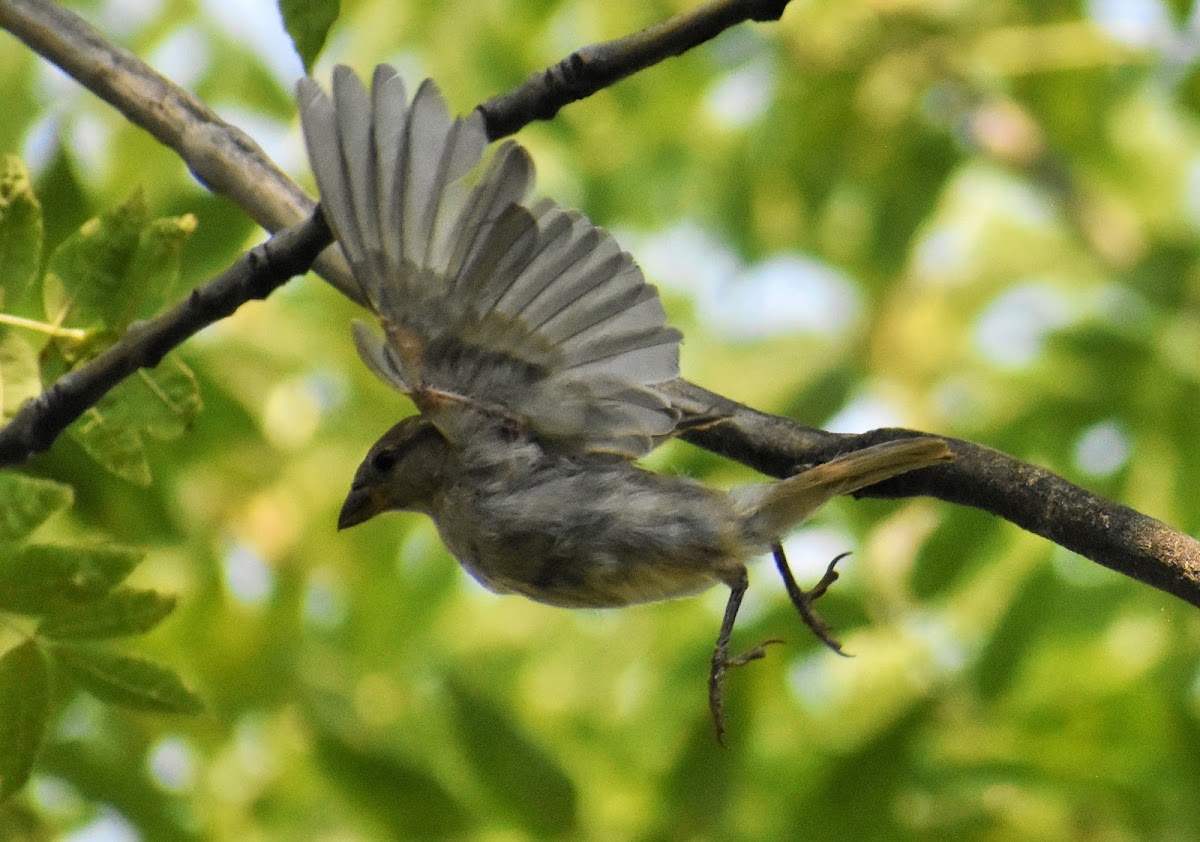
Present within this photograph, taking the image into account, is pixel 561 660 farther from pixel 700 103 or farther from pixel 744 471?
pixel 700 103

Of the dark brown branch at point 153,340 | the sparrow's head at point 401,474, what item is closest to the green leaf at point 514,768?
the sparrow's head at point 401,474

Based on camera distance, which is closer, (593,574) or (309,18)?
(309,18)

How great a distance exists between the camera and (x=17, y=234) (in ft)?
7.77

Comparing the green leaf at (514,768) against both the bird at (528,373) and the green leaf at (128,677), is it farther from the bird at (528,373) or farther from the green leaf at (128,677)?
the green leaf at (128,677)

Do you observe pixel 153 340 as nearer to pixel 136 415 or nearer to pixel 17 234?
pixel 136 415

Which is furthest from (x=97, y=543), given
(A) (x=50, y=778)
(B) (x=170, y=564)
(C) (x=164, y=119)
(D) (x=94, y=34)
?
(B) (x=170, y=564)

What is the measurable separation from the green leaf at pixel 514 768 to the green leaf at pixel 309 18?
59.5 inches

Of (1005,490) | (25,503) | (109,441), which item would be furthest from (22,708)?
(1005,490)

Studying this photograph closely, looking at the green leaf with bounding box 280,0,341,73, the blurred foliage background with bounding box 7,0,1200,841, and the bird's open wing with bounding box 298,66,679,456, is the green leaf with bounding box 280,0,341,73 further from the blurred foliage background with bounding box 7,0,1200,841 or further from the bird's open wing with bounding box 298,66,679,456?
the blurred foliage background with bounding box 7,0,1200,841

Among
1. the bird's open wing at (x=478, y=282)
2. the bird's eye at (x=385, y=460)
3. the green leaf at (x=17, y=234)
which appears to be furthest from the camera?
the bird's eye at (x=385, y=460)

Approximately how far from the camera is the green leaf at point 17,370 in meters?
2.36

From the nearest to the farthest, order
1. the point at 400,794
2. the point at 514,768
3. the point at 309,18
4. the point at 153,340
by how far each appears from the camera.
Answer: the point at 309,18 < the point at 153,340 < the point at 514,768 < the point at 400,794

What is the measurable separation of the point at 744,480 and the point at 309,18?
204 centimetres

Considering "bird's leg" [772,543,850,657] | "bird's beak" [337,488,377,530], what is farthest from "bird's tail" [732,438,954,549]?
"bird's beak" [337,488,377,530]
